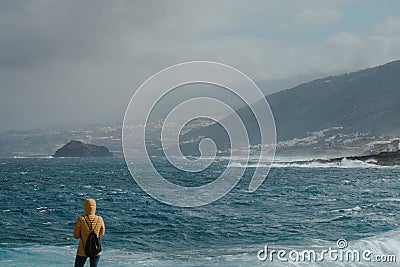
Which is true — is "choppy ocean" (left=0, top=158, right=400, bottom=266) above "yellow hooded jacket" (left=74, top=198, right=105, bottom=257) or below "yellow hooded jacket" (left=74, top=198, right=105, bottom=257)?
below

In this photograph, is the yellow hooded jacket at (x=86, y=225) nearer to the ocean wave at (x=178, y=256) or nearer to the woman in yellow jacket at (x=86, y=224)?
the woman in yellow jacket at (x=86, y=224)

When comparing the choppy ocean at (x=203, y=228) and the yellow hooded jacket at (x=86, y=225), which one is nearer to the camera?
the yellow hooded jacket at (x=86, y=225)

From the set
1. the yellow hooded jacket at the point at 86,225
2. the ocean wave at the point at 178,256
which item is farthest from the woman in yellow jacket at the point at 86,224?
the ocean wave at the point at 178,256

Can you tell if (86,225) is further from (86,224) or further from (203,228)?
(203,228)

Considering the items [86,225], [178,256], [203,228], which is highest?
[86,225]

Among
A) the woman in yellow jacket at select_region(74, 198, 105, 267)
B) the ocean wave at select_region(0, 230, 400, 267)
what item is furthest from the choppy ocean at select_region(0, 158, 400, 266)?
the woman in yellow jacket at select_region(74, 198, 105, 267)

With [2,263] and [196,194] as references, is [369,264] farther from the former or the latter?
[196,194]

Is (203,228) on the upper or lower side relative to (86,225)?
lower

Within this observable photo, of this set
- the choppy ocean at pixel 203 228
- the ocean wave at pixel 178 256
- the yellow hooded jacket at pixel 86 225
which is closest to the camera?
the yellow hooded jacket at pixel 86 225

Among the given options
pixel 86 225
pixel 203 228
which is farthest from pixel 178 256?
pixel 86 225

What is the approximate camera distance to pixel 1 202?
48000mm

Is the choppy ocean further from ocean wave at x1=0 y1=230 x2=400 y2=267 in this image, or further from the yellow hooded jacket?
the yellow hooded jacket

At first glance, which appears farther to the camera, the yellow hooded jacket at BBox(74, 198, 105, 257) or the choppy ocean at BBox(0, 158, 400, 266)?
the choppy ocean at BBox(0, 158, 400, 266)

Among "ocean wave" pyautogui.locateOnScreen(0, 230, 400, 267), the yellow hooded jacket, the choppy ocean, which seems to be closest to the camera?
the yellow hooded jacket
